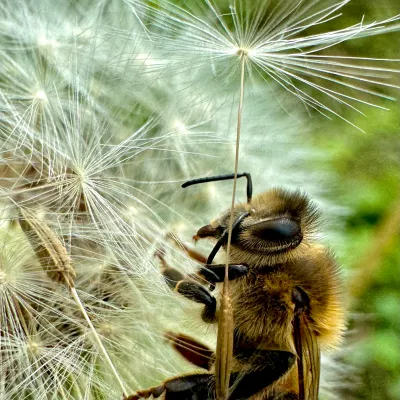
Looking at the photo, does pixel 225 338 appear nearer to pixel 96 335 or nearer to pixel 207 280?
pixel 207 280

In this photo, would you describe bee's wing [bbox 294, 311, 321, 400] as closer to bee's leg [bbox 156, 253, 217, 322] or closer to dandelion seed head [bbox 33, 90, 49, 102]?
bee's leg [bbox 156, 253, 217, 322]

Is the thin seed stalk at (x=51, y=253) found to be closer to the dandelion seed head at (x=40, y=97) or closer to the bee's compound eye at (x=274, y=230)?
the dandelion seed head at (x=40, y=97)

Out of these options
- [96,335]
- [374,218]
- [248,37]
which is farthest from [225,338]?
[374,218]

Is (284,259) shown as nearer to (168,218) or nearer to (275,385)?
(275,385)

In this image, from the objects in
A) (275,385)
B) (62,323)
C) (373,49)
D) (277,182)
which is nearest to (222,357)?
(275,385)

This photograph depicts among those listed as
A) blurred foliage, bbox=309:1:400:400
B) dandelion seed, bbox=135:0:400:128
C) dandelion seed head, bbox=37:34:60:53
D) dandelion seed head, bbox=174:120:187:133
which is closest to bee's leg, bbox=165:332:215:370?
dandelion seed head, bbox=174:120:187:133

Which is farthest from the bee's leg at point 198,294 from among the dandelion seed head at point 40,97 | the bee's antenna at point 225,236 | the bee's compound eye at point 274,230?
the dandelion seed head at point 40,97
